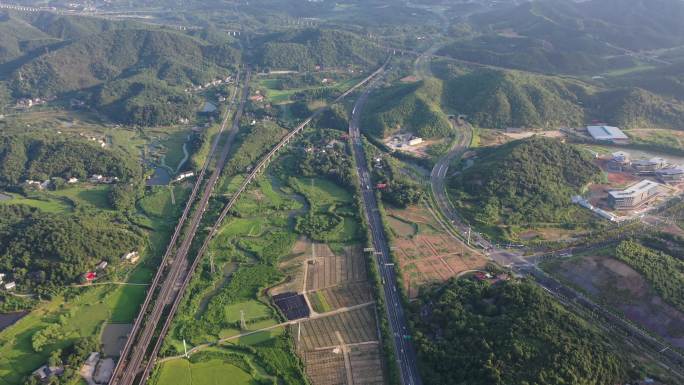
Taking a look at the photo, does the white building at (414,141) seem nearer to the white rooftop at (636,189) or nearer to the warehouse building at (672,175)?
the white rooftop at (636,189)

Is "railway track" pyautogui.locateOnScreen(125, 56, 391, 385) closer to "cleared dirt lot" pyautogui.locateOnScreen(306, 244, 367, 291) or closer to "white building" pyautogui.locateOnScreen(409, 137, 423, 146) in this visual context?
"cleared dirt lot" pyautogui.locateOnScreen(306, 244, 367, 291)

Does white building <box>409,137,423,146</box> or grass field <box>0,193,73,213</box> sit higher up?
grass field <box>0,193,73,213</box>

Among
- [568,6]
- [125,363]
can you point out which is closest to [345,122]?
[125,363]

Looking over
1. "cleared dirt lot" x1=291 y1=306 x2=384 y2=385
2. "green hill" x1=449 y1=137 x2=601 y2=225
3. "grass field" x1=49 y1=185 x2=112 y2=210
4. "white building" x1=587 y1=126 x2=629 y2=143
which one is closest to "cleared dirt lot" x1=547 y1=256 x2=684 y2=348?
"green hill" x1=449 y1=137 x2=601 y2=225

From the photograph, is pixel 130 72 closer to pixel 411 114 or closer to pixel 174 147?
pixel 174 147

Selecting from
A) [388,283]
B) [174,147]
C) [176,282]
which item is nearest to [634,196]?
[388,283]

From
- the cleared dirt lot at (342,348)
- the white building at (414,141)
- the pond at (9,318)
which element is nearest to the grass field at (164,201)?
the pond at (9,318)

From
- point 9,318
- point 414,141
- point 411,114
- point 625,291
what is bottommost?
point 625,291
